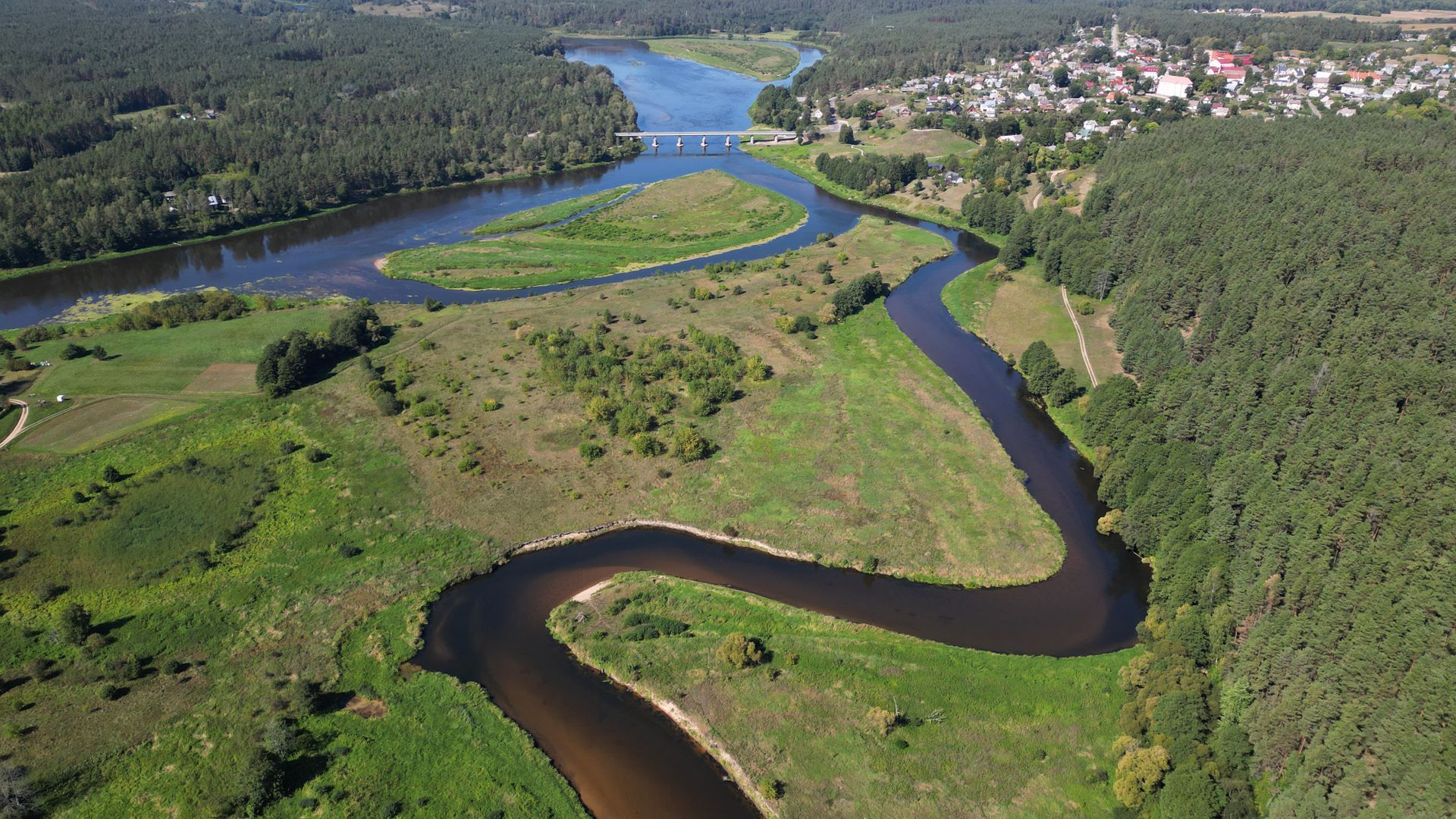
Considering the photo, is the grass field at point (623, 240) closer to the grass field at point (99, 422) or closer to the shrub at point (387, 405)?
the shrub at point (387, 405)

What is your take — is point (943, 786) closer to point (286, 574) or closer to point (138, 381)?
point (286, 574)

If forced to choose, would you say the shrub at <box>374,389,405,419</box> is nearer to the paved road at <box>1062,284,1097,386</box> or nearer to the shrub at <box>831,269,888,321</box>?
the shrub at <box>831,269,888,321</box>

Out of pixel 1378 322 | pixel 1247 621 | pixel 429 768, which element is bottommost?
pixel 429 768

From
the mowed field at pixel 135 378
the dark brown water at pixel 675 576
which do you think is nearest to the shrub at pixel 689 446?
the dark brown water at pixel 675 576

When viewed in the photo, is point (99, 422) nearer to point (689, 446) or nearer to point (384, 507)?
point (384, 507)

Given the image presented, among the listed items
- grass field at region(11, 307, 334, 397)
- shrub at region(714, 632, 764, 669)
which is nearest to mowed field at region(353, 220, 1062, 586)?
shrub at region(714, 632, 764, 669)

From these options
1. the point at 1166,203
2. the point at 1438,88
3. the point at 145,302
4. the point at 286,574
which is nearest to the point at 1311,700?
the point at 286,574
